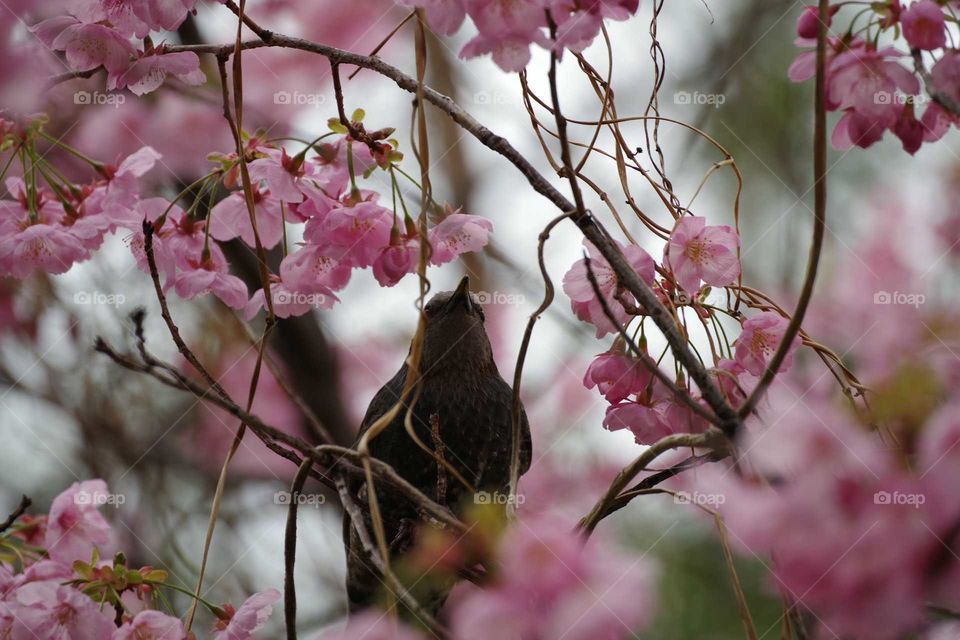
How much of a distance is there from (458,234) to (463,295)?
0.82 meters

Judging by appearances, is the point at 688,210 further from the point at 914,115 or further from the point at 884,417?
the point at 884,417

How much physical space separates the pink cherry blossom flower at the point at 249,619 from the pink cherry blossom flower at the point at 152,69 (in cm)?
76

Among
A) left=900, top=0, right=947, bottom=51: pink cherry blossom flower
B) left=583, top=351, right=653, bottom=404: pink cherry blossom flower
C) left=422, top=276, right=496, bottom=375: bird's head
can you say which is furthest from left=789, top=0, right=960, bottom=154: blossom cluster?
left=422, top=276, right=496, bottom=375: bird's head

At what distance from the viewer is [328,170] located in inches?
61.0

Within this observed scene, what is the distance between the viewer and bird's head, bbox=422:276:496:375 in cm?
234

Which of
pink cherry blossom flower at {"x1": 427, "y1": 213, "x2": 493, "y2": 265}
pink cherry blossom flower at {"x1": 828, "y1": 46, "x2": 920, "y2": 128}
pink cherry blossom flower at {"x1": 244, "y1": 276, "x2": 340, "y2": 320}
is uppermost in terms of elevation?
pink cherry blossom flower at {"x1": 427, "y1": 213, "x2": 493, "y2": 265}

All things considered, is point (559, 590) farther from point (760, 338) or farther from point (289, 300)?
point (289, 300)

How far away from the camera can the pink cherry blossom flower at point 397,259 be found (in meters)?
Result: 1.43

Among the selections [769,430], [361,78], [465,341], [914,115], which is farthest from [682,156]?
[769,430]

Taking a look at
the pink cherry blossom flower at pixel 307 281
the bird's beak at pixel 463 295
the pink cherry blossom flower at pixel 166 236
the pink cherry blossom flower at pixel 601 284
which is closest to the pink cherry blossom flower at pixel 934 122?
the pink cherry blossom flower at pixel 601 284

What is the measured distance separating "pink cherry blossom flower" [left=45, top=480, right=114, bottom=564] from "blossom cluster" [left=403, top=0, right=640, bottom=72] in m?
1.01

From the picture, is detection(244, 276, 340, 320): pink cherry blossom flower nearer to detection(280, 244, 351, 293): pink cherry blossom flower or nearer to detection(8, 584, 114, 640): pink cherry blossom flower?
detection(280, 244, 351, 293): pink cherry blossom flower

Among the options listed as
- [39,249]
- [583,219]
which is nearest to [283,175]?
[39,249]

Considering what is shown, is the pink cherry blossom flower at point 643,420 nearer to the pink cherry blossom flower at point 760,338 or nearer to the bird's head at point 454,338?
the pink cherry blossom flower at point 760,338
